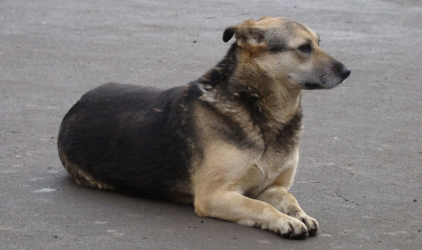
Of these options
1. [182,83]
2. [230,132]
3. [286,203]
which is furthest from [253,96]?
[182,83]

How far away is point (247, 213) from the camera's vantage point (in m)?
6.15

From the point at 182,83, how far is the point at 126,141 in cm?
467

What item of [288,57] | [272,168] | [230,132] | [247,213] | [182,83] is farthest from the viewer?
[182,83]

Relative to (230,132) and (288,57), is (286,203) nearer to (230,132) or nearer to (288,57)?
(230,132)

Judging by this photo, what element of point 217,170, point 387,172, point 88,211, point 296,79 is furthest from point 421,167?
point 88,211

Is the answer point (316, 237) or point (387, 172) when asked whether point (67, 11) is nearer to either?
point (387, 172)

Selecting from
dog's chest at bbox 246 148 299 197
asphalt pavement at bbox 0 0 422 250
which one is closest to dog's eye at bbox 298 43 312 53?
dog's chest at bbox 246 148 299 197

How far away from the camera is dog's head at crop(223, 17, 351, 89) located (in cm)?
663

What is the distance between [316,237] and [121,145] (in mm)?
1826

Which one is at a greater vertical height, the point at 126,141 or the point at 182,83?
the point at 126,141

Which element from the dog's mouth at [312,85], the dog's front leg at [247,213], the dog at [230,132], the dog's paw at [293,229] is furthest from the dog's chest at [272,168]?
the dog's paw at [293,229]

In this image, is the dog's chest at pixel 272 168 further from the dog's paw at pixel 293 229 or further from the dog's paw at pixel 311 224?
the dog's paw at pixel 293 229

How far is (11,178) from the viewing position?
7234mm

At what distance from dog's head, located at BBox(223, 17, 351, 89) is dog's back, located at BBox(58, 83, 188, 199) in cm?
71
